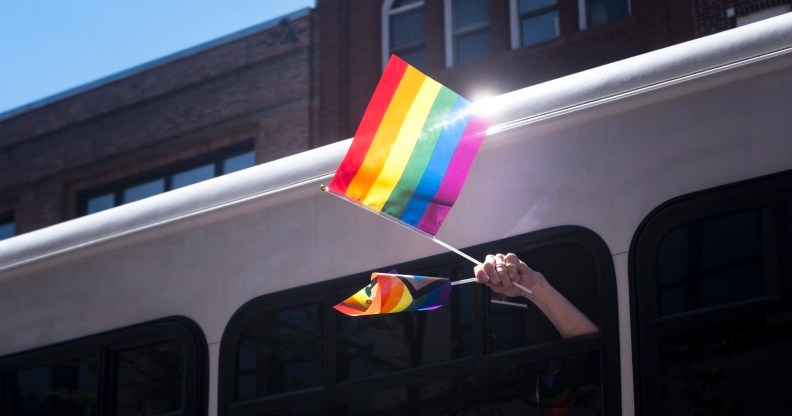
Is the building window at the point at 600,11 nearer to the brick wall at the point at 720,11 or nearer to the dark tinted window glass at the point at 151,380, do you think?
the brick wall at the point at 720,11

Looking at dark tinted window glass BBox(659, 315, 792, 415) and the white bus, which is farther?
the white bus

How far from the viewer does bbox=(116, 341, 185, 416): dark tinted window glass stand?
4867 mm

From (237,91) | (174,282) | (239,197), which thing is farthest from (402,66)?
(237,91)

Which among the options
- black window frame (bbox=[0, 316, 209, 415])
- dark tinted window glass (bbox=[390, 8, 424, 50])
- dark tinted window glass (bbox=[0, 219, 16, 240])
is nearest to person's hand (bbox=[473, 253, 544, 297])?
black window frame (bbox=[0, 316, 209, 415])

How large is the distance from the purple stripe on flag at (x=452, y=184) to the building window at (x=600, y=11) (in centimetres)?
1482

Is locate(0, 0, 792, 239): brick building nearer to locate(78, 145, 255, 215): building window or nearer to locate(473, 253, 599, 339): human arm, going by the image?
locate(78, 145, 255, 215): building window

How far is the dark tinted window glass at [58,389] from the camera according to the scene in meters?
5.13

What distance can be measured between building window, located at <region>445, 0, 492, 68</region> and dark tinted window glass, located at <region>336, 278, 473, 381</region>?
15.5 m

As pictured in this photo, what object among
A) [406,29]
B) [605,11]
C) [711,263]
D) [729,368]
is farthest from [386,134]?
[406,29]

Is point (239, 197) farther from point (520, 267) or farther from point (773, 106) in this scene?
point (773, 106)

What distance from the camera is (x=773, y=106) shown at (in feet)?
11.8

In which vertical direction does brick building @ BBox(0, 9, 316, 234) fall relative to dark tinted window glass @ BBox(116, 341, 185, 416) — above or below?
above

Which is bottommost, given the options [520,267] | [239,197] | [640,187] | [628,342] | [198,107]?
[628,342]

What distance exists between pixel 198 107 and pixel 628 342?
19208 millimetres
